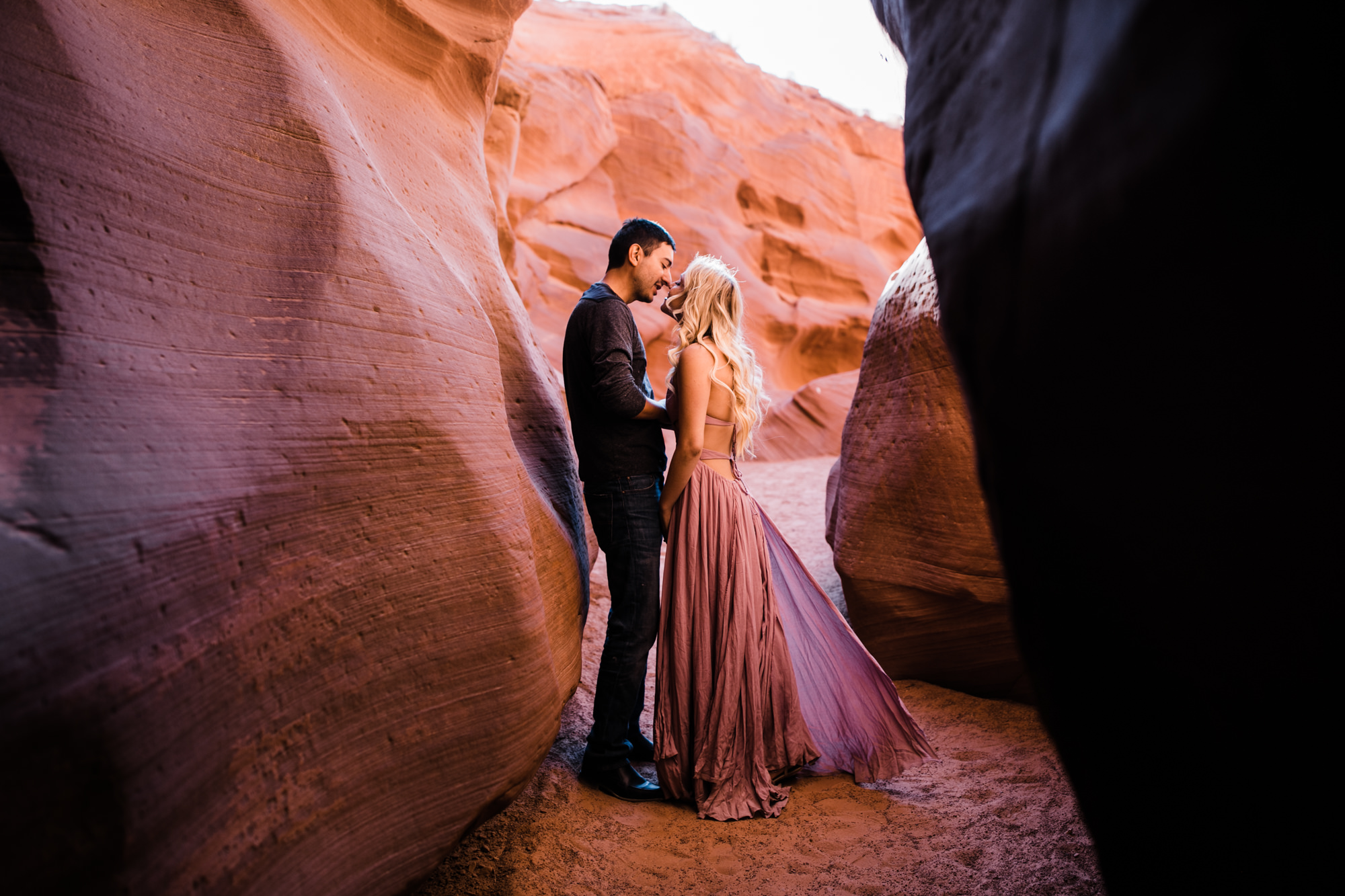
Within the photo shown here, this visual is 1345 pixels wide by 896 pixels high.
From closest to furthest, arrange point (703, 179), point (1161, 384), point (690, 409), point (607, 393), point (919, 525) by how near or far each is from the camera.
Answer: point (1161, 384) < point (607, 393) < point (690, 409) < point (919, 525) < point (703, 179)

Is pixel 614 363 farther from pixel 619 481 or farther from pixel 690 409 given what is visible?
pixel 619 481

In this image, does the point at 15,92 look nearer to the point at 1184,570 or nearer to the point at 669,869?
the point at 1184,570

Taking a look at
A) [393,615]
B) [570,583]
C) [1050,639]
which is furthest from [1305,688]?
[570,583]

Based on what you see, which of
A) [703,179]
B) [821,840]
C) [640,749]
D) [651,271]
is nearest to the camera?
[821,840]

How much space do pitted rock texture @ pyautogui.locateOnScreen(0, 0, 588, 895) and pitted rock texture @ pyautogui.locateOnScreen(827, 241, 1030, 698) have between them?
6.68 feet

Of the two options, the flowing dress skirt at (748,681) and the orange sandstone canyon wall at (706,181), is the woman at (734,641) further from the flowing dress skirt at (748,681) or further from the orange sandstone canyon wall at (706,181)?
the orange sandstone canyon wall at (706,181)

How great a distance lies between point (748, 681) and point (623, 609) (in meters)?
0.55

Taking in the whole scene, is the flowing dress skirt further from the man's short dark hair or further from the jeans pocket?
the man's short dark hair

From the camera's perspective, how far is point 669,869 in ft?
7.77

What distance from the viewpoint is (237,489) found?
149cm

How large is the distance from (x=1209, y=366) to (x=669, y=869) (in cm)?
217

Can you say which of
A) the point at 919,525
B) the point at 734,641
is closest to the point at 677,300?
the point at 734,641

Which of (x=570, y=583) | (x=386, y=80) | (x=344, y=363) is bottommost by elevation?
(x=570, y=583)

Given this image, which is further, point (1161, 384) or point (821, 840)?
point (821, 840)
